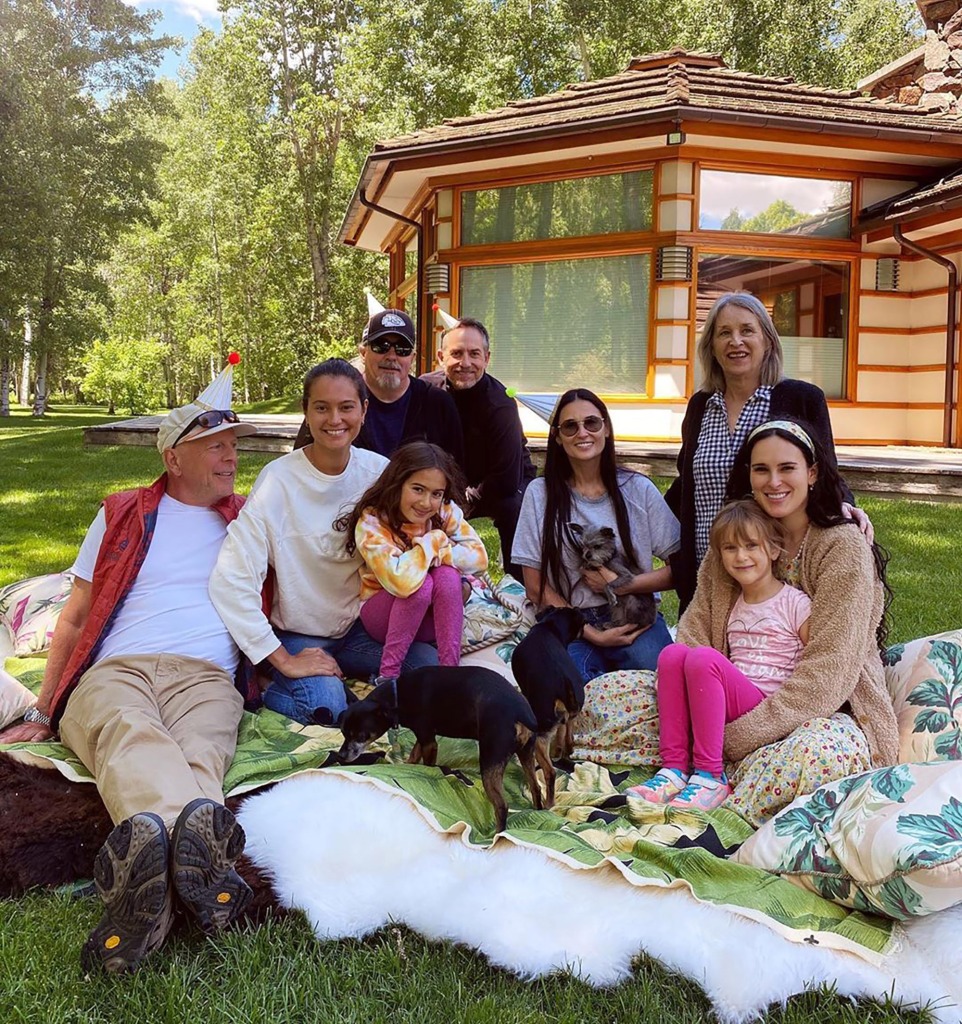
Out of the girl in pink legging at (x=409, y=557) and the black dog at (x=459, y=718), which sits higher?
the girl in pink legging at (x=409, y=557)

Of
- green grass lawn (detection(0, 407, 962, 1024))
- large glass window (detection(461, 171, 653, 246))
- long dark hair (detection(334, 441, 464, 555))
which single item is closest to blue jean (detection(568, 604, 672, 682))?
long dark hair (detection(334, 441, 464, 555))

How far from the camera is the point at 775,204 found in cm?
1223

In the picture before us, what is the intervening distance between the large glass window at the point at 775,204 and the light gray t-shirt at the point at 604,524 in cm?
889

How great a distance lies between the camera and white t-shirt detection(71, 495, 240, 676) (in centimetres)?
329

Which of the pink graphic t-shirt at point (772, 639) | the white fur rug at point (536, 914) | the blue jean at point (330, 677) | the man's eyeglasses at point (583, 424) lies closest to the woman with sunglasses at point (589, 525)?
the man's eyeglasses at point (583, 424)

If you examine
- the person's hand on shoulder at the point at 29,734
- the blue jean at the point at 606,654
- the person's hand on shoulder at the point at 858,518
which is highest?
the person's hand on shoulder at the point at 858,518

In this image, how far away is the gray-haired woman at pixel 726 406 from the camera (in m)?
3.72

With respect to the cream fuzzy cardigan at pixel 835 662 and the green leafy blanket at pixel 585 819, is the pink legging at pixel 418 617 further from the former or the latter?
the cream fuzzy cardigan at pixel 835 662

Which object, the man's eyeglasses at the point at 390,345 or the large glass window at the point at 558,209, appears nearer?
the man's eyeglasses at the point at 390,345

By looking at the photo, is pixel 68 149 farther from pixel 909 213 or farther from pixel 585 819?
pixel 585 819

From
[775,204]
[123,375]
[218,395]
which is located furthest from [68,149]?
Answer: [218,395]

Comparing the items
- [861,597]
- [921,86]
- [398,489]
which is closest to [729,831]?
[861,597]

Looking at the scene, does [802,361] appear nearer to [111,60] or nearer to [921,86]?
[921,86]

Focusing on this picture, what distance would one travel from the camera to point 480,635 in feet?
14.5
